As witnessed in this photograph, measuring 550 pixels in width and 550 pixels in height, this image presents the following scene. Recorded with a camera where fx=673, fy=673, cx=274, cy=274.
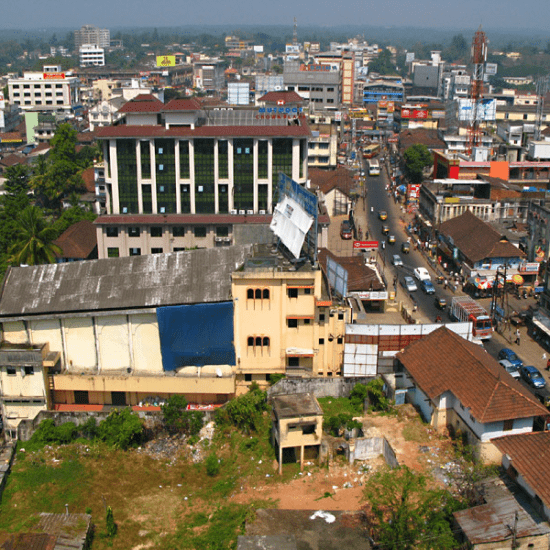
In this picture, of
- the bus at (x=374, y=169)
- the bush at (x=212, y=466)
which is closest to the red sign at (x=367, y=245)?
the bush at (x=212, y=466)

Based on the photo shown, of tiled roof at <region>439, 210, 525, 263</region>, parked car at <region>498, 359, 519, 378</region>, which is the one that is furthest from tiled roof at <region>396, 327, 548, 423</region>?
tiled roof at <region>439, 210, 525, 263</region>

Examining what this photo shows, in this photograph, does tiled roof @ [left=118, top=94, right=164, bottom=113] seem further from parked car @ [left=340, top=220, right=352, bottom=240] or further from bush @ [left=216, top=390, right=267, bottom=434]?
bush @ [left=216, top=390, right=267, bottom=434]

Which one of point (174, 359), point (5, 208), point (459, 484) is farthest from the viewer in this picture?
point (5, 208)

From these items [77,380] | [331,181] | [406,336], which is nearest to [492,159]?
[331,181]

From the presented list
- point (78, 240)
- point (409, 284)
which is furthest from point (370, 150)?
point (78, 240)

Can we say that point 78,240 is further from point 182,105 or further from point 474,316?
point 474,316

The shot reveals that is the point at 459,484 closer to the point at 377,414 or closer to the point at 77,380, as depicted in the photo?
the point at 377,414

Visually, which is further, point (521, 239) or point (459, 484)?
point (521, 239)
